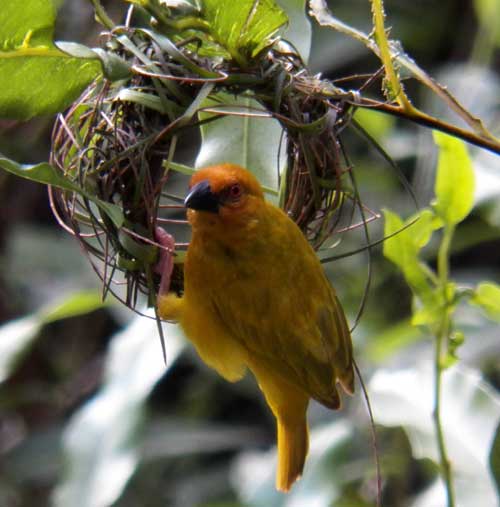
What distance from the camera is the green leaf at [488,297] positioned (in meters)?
1.98

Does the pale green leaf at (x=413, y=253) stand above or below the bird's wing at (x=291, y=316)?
above

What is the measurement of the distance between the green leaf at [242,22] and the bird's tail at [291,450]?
1014mm

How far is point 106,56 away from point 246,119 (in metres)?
0.53

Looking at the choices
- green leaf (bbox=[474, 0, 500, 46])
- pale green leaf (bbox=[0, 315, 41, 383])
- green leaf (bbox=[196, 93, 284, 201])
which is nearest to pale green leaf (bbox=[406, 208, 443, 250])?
green leaf (bbox=[196, 93, 284, 201])

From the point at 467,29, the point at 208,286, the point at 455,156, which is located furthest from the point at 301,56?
the point at 467,29

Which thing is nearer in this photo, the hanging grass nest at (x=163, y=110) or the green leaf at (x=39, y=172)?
the green leaf at (x=39, y=172)

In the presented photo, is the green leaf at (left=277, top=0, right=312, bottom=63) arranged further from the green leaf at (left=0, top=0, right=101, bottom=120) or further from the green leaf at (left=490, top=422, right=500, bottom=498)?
the green leaf at (left=490, top=422, right=500, bottom=498)

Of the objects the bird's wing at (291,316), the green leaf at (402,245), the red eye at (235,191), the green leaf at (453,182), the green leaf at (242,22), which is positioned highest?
the green leaf at (242,22)

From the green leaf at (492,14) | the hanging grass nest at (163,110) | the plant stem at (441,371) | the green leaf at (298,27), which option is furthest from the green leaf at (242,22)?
the green leaf at (492,14)

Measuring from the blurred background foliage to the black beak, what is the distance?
1.58 ft

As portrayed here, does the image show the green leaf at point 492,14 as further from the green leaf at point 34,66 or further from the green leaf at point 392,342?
the green leaf at point 34,66

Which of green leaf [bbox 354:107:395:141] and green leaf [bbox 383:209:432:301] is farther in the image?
green leaf [bbox 354:107:395:141]

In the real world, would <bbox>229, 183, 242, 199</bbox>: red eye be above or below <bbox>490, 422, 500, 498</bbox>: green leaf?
above

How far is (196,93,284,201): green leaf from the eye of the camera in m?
2.13
